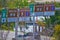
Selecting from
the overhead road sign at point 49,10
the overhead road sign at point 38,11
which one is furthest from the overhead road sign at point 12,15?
the overhead road sign at point 49,10

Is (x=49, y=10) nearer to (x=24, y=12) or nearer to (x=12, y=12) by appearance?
(x=24, y=12)

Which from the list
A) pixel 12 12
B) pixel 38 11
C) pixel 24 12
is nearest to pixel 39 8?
pixel 38 11

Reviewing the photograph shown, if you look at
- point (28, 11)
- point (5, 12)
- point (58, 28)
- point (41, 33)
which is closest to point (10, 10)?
point (5, 12)

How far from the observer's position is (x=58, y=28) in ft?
8.23

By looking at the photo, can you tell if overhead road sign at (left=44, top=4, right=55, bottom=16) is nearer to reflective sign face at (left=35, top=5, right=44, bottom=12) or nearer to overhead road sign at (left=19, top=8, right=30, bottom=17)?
reflective sign face at (left=35, top=5, right=44, bottom=12)

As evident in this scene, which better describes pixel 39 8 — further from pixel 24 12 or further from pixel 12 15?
pixel 12 15

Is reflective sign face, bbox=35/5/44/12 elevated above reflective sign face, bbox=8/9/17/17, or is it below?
above

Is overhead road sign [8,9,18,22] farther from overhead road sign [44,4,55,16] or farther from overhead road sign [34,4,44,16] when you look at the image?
overhead road sign [44,4,55,16]

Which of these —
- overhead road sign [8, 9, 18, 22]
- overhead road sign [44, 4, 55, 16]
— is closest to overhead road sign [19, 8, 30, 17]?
overhead road sign [8, 9, 18, 22]

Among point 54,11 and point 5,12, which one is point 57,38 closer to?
point 54,11

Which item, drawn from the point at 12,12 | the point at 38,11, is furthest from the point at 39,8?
the point at 12,12

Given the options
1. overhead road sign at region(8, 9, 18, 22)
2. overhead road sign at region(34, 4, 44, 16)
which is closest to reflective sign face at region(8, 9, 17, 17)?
overhead road sign at region(8, 9, 18, 22)

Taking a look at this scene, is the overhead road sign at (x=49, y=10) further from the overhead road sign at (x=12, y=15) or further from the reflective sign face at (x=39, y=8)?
the overhead road sign at (x=12, y=15)

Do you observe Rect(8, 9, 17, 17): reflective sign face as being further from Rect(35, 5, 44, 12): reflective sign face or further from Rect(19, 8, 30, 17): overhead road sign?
Rect(35, 5, 44, 12): reflective sign face
